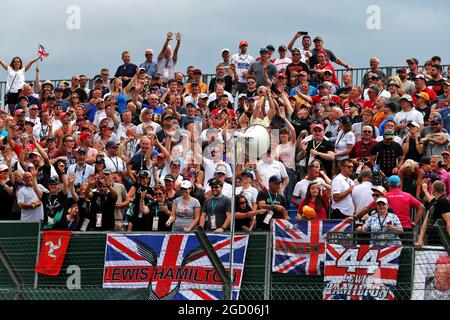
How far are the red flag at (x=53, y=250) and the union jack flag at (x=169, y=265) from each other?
2.30ft

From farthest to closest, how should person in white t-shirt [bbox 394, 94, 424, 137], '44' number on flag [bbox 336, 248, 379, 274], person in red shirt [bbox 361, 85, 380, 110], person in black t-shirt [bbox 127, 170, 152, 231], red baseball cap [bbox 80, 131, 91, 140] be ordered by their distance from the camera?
1. person in red shirt [bbox 361, 85, 380, 110]
2. red baseball cap [bbox 80, 131, 91, 140]
3. person in white t-shirt [bbox 394, 94, 424, 137]
4. person in black t-shirt [bbox 127, 170, 152, 231]
5. '44' number on flag [bbox 336, 248, 379, 274]

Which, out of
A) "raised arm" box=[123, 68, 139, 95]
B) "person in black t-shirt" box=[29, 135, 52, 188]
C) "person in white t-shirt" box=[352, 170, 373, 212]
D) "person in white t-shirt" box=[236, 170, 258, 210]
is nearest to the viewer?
"person in white t-shirt" box=[352, 170, 373, 212]

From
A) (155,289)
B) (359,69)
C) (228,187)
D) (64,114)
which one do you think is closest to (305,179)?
(228,187)

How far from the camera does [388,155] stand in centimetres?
1820

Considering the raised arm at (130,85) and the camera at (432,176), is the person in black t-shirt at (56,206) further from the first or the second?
the raised arm at (130,85)

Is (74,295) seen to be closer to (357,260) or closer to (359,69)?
(357,260)

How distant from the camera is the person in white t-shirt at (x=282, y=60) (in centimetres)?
2524

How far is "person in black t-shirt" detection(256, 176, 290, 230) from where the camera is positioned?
16.6m

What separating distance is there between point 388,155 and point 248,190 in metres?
2.45

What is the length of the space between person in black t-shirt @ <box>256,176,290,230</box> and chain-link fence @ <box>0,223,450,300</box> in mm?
1761

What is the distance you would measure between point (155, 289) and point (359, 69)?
1371 centimetres

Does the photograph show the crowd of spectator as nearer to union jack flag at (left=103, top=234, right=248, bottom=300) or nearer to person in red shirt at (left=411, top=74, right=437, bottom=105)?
person in red shirt at (left=411, top=74, right=437, bottom=105)

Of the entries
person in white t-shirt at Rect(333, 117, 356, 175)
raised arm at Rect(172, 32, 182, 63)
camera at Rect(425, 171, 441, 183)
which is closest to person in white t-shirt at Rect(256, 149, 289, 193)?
person in white t-shirt at Rect(333, 117, 356, 175)

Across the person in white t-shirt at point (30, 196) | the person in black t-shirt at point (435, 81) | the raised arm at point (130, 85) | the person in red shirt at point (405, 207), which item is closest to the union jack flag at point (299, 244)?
the person in red shirt at point (405, 207)
